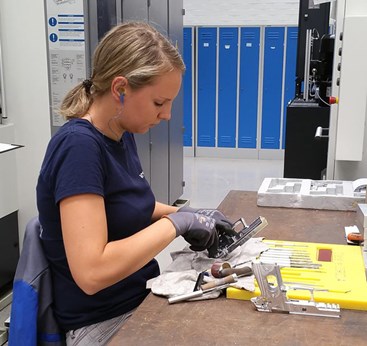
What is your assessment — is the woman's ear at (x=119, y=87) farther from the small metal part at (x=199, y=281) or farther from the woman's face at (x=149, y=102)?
the small metal part at (x=199, y=281)

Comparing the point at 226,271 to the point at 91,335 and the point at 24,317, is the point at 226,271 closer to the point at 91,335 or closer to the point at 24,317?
the point at 91,335

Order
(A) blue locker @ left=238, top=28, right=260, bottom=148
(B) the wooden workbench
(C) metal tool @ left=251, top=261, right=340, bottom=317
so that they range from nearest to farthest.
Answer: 1. (B) the wooden workbench
2. (C) metal tool @ left=251, top=261, right=340, bottom=317
3. (A) blue locker @ left=238, top=28, right=260, bottom=148

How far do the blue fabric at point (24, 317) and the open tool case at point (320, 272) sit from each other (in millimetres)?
466

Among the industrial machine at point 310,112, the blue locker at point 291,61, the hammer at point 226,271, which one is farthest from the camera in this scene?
the blue locker at point 291,61

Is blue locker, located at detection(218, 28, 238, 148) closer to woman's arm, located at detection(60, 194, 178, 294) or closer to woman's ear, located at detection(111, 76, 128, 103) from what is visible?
woman's ear, located at detection(111, 76, 128, 103)

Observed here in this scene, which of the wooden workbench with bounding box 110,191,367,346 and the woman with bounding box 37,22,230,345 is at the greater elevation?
the woman with bounding box 37,22,230,345

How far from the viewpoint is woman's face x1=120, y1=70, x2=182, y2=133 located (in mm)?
1175

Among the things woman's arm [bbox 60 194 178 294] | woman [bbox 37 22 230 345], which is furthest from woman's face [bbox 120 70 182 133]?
woman's arm [bbox 60 194 178 294]

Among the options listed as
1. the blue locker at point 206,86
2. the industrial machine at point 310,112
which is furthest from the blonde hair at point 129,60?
the blue locker at point 206,86

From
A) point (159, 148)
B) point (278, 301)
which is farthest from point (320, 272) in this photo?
point (159, 148)

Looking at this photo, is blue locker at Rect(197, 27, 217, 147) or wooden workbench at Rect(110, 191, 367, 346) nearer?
wooden workbench at Rect(110, 191, 367, 346)

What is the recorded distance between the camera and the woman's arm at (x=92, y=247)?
105 centimetres

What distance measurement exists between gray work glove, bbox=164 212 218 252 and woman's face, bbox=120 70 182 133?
248mm

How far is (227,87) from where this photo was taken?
254 inches
